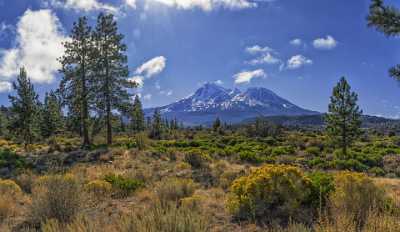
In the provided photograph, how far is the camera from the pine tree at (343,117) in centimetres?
2903

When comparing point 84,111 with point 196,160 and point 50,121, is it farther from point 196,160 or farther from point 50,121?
point 50,121

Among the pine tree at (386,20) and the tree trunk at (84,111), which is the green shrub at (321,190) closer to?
the pine tree at (386,20)

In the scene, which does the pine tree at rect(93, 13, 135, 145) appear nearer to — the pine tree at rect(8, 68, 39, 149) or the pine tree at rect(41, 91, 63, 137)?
the pine tree at rect(8, 68, 39, 149)

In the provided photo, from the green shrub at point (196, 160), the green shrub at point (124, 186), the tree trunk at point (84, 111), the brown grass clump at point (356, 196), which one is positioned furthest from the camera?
the tree trunk at point (84, 111)

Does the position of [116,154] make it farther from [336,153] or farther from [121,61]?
[336,153]

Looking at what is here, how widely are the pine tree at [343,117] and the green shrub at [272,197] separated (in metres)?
24.6

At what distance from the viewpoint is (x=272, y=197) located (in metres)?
6.39

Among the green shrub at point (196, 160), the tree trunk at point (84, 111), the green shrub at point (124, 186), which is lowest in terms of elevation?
the green shrub at point (196, 160)

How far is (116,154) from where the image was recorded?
2048 centimetres

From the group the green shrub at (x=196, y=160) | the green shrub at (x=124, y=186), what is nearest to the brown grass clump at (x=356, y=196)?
the green shrub at (x=124, y=186)

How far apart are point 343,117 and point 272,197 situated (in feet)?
85.0

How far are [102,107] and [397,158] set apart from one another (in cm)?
2481

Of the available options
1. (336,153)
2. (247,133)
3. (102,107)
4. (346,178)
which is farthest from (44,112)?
(346,178)

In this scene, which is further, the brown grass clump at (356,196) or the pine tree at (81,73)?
the pine tree at (81,73)
